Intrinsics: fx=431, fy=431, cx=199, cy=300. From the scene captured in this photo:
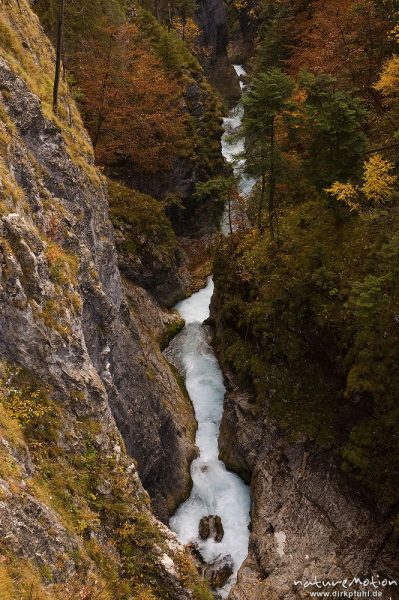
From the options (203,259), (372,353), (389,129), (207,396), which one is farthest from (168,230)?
(372,353)

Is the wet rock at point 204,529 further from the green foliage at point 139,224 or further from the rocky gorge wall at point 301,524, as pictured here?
the green foliage at point 139,224

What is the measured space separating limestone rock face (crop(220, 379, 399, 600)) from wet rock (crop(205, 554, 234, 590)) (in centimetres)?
88

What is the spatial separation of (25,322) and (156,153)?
2840 centimetres

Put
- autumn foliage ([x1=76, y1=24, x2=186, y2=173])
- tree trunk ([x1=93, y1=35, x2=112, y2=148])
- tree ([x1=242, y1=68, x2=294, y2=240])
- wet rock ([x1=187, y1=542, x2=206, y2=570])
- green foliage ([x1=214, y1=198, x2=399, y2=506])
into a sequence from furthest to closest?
autumn foliage ([x1=76, y1=24, x2=186, y2=173]) → tree trunk ([x1=93, y1=35, x2=112, y2=148]) → tree ([x1=242, y1=68, x2=294, y2=240]) → wet rock ([x1=187, y1=542, x2=206, y2=570]) → green foliage ([x1=214, y1=198, x2=399, y2=506])

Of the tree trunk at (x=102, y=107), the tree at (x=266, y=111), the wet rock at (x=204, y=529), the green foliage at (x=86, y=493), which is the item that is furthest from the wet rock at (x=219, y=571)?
the tree trunk at (x=102, y=107)

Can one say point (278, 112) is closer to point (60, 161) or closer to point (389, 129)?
point (389, 129)

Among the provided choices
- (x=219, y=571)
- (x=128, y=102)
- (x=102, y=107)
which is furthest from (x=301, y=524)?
(x=128, y=102)

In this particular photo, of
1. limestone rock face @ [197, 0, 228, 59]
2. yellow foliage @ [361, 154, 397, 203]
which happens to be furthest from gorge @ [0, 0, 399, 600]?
limestone rock face @ [197, 0, 228, 59]

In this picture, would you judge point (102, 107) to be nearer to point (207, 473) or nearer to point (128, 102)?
point (128, 102)

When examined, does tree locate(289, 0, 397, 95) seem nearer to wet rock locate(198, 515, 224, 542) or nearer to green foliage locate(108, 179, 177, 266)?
green foliage locate(108, 179, 177, 266)

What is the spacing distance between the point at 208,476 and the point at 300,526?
6.23 m

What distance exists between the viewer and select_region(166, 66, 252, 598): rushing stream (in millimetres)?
19781

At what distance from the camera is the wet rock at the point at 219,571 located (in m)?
18.2

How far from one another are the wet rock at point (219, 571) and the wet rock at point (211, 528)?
3.27 feet
